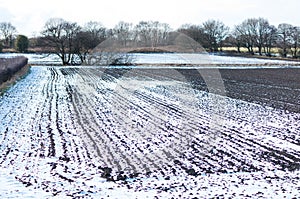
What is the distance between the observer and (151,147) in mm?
9352

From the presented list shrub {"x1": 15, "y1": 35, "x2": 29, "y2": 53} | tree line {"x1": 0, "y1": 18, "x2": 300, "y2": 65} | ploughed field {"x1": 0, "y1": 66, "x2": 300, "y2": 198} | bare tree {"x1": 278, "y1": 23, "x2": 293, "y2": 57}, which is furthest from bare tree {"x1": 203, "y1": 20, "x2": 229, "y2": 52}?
ploughed field {"x1": 0, "y1": 66, "x2": 300, "y2": 198}

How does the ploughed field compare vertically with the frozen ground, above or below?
below

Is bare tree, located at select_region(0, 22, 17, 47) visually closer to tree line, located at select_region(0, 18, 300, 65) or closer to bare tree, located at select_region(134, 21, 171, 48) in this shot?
tree line, located at select_region(0, 18, 300, 65)

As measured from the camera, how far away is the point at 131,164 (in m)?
7.99

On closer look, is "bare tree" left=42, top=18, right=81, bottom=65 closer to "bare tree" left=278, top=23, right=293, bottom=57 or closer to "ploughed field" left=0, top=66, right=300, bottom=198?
"ploughed field" left=0, top=66, right=300, bottom=198

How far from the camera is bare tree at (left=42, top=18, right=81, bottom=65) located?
47.6 m

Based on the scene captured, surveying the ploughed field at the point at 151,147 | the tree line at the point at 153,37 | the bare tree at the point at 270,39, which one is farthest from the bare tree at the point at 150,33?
the ploughed field at the point at 151,147

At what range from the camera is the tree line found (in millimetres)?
48281

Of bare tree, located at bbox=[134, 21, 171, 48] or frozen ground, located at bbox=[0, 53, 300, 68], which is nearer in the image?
frozen ground, located at bbox=[0, 53, 300, 68]

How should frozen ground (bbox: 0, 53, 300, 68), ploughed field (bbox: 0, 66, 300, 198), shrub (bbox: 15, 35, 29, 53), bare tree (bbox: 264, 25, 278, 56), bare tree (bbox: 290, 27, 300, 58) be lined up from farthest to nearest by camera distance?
1. bare tree (bbox: 264, 25, 278, 56)
2. bare tree (bbox: 290, 27, 300, 58)
3. shrub (bbox: 15, 35, 29, 53)
4. frozen ground (bbox: 0, 53, 300, 68)
5. ploughed field (bbox: 0, 66, 300, 198)

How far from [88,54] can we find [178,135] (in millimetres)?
37325

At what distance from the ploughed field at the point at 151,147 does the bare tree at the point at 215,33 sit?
70.2 meters

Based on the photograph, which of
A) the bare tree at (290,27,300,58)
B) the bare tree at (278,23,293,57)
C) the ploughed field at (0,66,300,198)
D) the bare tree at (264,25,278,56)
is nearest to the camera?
the ploughed field at (0,66,300,198)

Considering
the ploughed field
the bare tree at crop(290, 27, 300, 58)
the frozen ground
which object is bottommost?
the ploughed field
